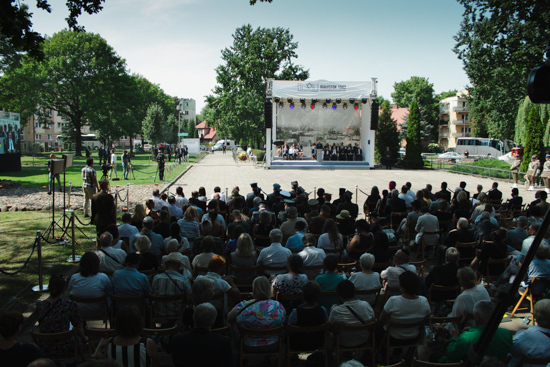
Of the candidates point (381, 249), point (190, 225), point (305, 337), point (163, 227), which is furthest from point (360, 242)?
point (163, 227)

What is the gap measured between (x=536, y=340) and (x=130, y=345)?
3161mm

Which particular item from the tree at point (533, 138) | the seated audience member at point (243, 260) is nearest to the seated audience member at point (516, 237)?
the seated audience member at point (243, 260)

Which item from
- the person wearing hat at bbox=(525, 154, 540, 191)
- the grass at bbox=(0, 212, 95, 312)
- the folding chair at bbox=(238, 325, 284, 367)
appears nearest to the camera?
the folding chair at bbox=(238, 325, 284, 367)

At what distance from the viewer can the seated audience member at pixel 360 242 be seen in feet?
20.7

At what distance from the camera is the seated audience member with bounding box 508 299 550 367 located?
3.24 meters

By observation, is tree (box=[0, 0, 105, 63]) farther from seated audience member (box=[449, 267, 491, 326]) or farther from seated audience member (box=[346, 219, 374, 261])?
seated audience member (box=[449, 267, 491, 326])

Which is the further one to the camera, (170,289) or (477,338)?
(170,289)

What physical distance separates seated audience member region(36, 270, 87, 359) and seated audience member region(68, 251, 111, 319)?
1.98 feet

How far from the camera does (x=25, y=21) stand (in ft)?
24.1

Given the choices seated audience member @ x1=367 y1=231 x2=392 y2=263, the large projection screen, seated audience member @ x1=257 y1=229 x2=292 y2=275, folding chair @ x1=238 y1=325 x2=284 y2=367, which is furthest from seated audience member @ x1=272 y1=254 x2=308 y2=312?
the large projection screen

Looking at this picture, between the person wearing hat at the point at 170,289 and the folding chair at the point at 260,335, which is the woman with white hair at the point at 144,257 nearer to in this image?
Result: the person wearing hat at the point at 170,289

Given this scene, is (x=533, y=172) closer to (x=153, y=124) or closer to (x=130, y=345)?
(x=130, y=345)

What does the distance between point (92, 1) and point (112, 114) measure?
136 feet

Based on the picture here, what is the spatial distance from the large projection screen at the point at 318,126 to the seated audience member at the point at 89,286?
2884cm
